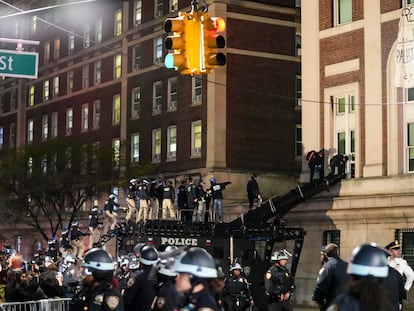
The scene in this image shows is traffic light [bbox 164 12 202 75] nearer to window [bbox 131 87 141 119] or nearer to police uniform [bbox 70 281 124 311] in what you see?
police uniform [bbox 70 281 124 311]

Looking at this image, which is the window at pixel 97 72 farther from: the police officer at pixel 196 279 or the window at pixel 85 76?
the police officer at pixel 196 279

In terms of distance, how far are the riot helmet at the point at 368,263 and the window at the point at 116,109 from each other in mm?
52316

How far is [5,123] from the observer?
74.1 metres

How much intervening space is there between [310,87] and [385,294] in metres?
32.2

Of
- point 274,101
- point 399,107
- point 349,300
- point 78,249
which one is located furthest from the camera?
point 274,101

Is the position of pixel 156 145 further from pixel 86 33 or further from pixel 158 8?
pixel 86 33

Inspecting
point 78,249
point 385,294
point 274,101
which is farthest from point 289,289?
point 274,101

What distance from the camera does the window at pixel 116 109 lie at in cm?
5870

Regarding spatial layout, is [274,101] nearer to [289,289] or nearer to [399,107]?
[399,107]

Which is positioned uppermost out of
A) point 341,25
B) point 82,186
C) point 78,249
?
point 341,25

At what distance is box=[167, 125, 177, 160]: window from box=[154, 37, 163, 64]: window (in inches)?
172

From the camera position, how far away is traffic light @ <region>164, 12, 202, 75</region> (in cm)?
1541

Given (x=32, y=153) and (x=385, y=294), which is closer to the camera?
(x=385, y=294)

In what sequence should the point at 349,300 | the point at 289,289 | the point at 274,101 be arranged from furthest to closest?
1. the point at 274,101
2. the point at 289,289
3. the point at 349,300
